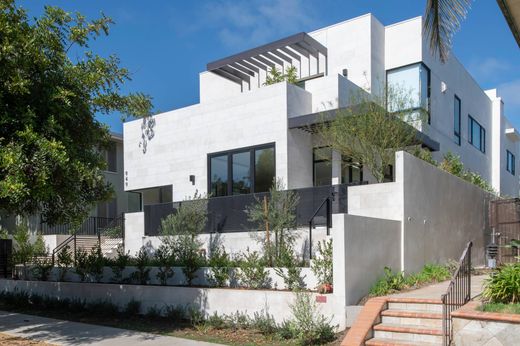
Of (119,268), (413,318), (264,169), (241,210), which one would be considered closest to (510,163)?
(264,169)

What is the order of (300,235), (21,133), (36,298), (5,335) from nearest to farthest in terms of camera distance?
(21,133)
(5,335)
(300,235)
(36,298)

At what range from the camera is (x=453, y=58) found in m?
22.6

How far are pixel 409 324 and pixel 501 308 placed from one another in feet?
5.22

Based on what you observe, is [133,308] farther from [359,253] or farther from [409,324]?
[409,324]

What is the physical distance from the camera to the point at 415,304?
8992 mm

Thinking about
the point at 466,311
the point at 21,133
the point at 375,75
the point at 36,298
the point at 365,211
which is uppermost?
the point at 375,75

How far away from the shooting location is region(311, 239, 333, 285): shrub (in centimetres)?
1029

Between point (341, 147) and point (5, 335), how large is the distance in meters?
9.24

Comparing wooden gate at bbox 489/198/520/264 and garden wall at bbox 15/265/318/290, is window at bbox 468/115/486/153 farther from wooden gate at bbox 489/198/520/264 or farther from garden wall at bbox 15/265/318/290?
garden wall at bbox 15/265/318/290

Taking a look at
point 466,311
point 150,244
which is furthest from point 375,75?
point 466,311

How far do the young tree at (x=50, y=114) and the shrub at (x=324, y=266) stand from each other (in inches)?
180

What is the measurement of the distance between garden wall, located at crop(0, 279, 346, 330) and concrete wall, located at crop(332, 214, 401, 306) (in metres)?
0.43

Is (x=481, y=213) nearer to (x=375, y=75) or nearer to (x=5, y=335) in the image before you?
(x=375, y=75)

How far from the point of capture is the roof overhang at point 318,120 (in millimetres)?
14942
